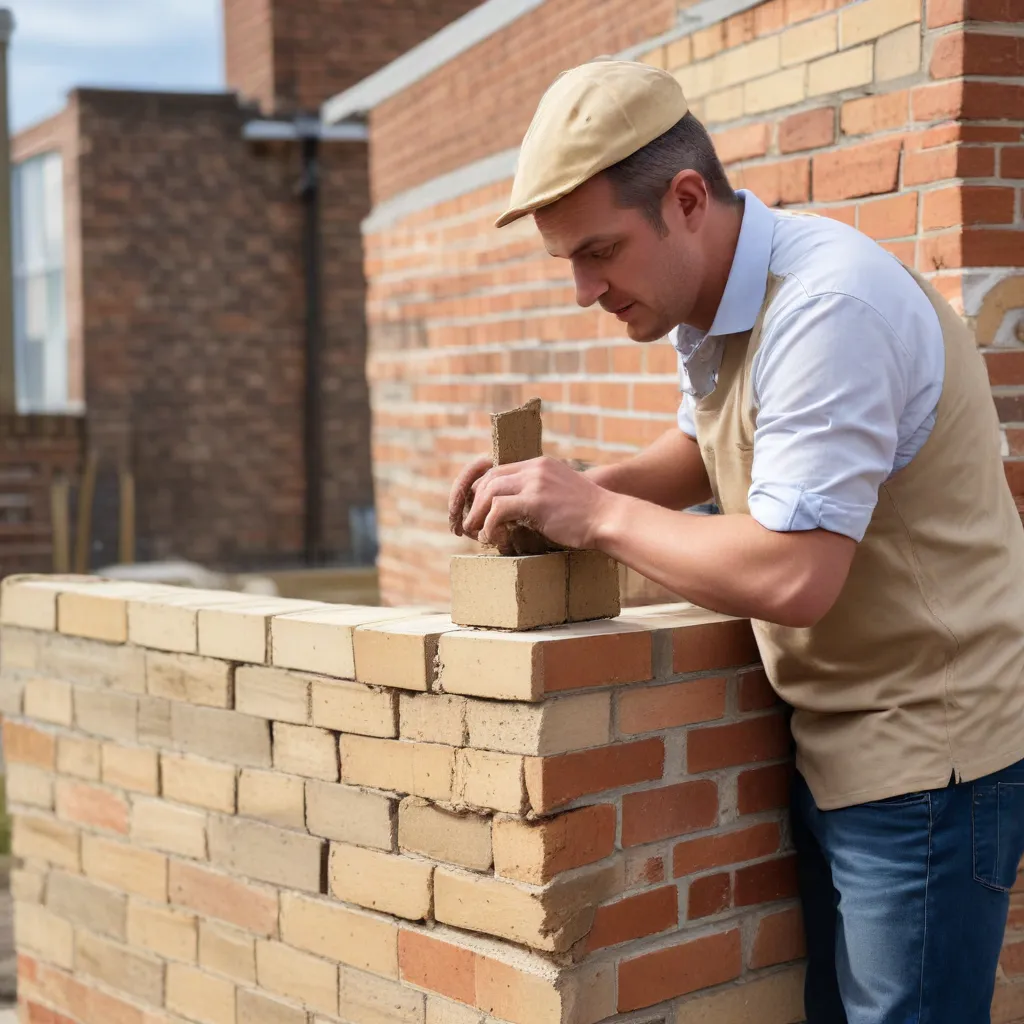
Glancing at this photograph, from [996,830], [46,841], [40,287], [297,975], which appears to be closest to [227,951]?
[297,975]

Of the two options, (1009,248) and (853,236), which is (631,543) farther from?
(1009,248)

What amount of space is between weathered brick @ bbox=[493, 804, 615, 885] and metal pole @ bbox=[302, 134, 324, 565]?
10.7 meters

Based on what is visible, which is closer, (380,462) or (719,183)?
(719,183)

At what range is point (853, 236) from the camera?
210cm

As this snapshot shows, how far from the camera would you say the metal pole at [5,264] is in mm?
11016

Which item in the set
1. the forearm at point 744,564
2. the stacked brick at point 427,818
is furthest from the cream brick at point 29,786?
the forearm at point 744,564

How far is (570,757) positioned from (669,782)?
254mm

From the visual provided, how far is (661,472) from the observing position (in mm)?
2697

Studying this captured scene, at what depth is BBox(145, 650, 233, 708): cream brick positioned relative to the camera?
2.86 m

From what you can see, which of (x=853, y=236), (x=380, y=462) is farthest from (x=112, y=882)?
Result: (x=380, y=462)

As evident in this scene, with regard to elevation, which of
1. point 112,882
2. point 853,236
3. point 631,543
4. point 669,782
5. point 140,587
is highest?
point 853,236

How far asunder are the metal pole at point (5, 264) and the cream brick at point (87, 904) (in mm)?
8539

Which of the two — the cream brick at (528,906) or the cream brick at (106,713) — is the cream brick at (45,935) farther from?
the cream brick at (528,906)

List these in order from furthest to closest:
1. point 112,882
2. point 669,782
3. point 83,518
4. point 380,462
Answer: point 83,518
point 380,462
point 112,882
point 669,782
